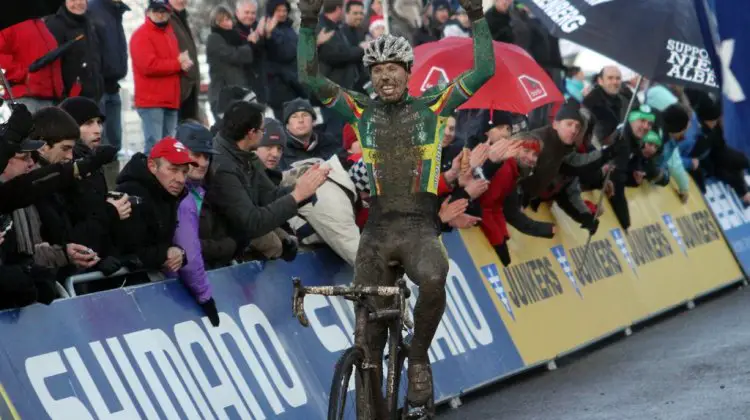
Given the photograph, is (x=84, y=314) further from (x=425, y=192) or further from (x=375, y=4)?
(x=375, y=4)

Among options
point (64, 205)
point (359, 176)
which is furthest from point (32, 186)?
point (359, 176)

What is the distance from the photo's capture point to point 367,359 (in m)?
8.59

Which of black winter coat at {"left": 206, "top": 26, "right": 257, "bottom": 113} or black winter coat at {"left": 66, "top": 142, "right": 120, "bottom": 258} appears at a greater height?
black winter coat at {"left": 66, "top": 142, "right": 120, "bottom": 258}

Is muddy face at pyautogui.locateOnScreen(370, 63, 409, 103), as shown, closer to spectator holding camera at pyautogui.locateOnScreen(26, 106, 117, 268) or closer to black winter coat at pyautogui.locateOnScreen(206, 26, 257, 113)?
spectator holding camera at pyautogui.locateOnScreen(26, 106, 117, 268)

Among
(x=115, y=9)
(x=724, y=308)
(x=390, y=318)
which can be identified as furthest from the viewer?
(x=724, y=308)

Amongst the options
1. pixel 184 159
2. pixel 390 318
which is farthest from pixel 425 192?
pixel 184 159

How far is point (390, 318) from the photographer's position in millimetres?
9016

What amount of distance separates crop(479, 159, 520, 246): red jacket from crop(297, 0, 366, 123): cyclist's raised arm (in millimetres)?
4400

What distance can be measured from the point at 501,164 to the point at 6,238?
6216 mm

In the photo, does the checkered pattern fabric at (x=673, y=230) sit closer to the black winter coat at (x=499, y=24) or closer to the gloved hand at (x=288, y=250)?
the black winter coat at (x=499, y=24)

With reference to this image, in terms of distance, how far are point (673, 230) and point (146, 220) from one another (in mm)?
9973

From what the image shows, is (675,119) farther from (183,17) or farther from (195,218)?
(195,218)

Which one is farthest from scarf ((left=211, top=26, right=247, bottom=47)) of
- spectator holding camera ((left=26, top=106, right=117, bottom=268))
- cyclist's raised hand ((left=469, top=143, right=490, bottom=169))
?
spectator holding camera ((left=26, top=106, right=117, bottom=268))

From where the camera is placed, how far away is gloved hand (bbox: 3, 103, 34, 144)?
8.19 m
